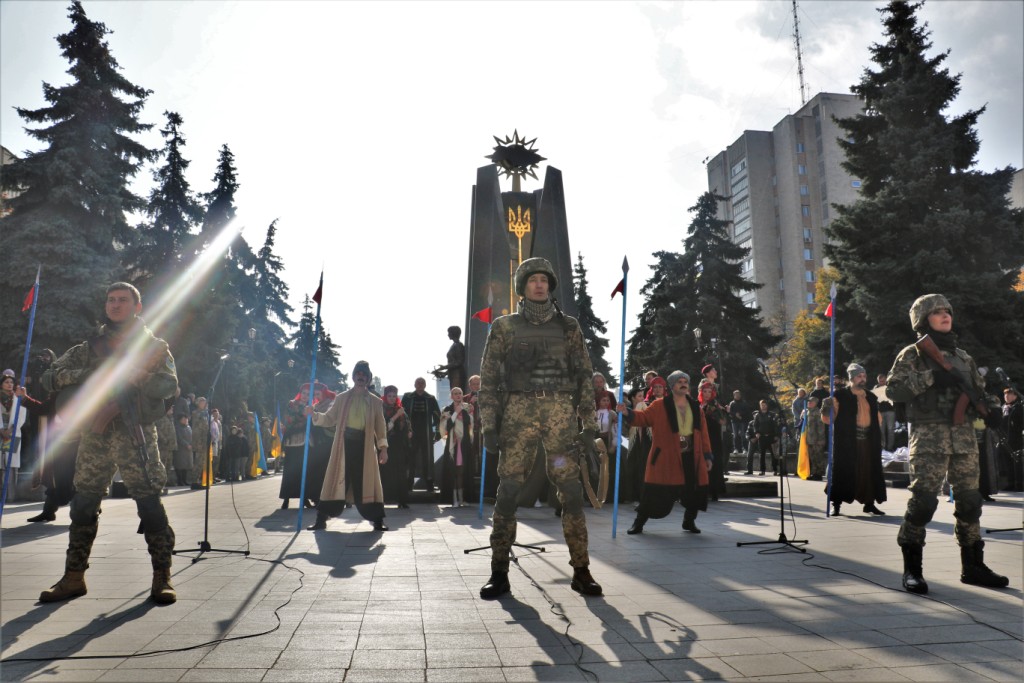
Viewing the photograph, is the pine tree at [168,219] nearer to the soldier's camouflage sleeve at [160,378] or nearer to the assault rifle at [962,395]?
the soldier's camouflage sleeve at [160,378]

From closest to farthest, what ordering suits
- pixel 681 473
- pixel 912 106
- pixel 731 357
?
pixel 681 473 < pixel 912 106 < pixel 731 357

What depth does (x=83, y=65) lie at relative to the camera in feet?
95.9

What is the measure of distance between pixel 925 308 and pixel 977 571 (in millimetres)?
2000

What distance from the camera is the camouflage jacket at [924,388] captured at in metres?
5.54

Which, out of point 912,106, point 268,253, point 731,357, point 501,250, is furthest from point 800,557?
point 268,253

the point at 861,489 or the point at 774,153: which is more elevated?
the point at 774,153

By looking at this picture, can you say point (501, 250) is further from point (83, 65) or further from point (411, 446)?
point (83, 65)

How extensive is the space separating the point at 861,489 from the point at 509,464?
769 cm

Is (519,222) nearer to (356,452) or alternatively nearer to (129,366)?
(356,452)

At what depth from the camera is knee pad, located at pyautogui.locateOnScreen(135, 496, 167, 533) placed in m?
5.16

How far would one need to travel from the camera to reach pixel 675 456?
30.0ft

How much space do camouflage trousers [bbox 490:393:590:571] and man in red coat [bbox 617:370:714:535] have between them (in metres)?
3.61

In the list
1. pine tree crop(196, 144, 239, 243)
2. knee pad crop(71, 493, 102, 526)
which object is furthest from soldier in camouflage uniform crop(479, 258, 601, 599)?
pine tree crop(196, 144, 239, 243)

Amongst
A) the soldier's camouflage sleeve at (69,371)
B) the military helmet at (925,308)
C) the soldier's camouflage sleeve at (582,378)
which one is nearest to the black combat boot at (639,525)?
the soldier's camouflage sleeve at (582,378)
